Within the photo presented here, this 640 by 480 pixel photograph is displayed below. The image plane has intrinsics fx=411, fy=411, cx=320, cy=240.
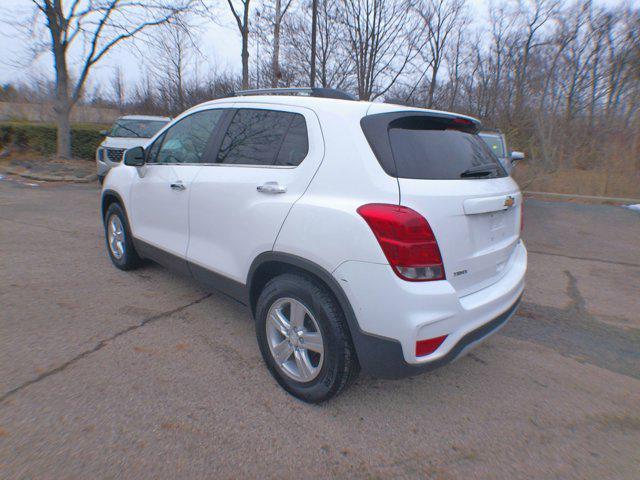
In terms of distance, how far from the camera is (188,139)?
11.7ft

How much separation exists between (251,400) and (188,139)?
225cm

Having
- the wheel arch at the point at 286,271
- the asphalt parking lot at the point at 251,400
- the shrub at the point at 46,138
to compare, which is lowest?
the asphalt parking lot at the point at 251,400

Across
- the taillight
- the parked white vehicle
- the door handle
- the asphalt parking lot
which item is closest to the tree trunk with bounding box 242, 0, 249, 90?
the parked white vehicle

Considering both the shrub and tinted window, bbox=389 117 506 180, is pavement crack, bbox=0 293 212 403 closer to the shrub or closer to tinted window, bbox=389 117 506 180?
tinted window, bbox=389 117 506 180

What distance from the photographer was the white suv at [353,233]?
81.1 inches

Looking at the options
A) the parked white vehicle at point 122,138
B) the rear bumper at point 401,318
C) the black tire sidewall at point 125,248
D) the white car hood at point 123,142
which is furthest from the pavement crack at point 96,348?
the white car hood at point 123,142

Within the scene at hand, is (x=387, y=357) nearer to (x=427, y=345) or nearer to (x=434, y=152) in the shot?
(x=427, y=345)

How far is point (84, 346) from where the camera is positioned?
3.02 metres

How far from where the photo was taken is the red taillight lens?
6.77 feet

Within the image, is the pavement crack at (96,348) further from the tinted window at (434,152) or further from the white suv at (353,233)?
the tinted window at (434,152)

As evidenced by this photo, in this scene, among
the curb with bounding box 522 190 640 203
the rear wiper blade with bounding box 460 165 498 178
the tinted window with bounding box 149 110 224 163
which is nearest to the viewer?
the rear wiper blade with bounding box 460 165 498 178

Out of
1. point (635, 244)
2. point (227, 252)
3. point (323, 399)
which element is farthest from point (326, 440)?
point (635, 244)

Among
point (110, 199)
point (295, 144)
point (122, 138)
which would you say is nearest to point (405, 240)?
point (295, 144)

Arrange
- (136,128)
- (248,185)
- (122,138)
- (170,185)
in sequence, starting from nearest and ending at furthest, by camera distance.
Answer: (248,185)
(170,185)
(122,138)
(136,128)
